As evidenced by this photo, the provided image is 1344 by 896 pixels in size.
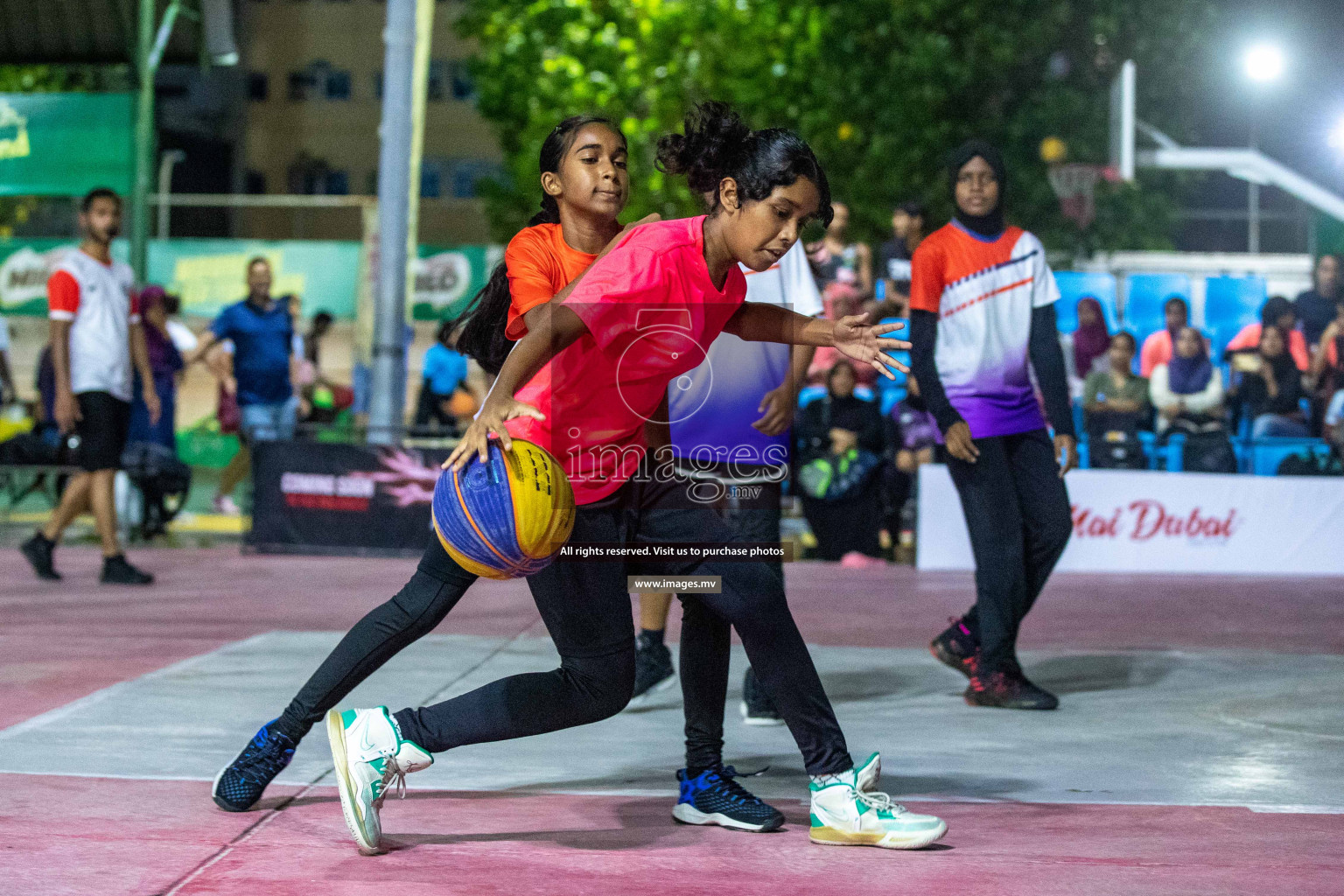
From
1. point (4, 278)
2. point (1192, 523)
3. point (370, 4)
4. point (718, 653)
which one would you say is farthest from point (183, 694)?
point (370, 4)

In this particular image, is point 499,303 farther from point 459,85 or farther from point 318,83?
point 318,83

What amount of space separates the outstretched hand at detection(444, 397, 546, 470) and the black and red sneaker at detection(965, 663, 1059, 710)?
9.58 feet

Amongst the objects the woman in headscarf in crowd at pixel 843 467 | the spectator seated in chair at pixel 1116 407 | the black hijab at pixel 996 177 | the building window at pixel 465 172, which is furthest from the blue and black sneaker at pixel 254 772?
the building window at pixel 465 172

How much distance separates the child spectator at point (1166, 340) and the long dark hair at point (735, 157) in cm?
1095

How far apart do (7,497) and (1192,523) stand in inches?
470

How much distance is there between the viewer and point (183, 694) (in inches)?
230

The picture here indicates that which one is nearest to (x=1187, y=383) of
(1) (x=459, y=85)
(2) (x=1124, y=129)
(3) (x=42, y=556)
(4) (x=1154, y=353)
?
(4) (x=1154, y=353)

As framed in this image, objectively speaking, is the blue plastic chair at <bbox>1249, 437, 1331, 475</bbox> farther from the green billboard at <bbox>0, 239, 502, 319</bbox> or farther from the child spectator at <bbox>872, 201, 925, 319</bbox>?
the green billboard at <bbox>0, 239, 502, 319</bbox>

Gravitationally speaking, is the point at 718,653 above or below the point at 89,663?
above

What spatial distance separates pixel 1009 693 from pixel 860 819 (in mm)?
2255

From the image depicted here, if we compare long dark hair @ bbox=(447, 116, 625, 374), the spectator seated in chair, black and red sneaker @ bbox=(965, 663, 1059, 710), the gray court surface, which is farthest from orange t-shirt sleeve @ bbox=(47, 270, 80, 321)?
the spectator seated in chair

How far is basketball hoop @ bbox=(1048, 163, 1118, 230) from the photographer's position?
2169cm

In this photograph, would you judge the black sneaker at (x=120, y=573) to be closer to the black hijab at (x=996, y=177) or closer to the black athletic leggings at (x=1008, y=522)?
the black athletic leggings at (x=1008, y=522)

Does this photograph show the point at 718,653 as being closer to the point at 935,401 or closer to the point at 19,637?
the point at 935,401
